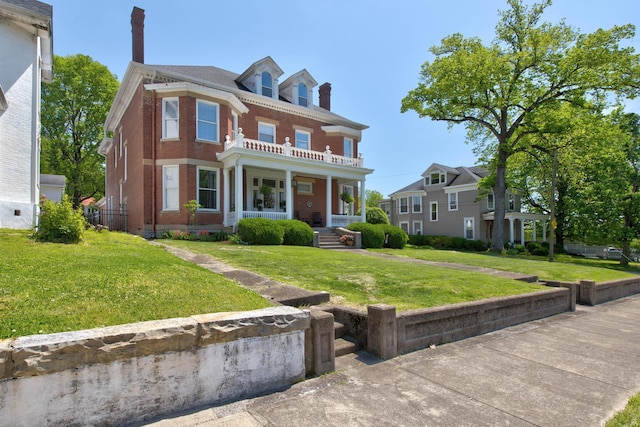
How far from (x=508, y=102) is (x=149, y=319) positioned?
26212 mm

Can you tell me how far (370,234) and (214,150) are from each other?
8.75 m

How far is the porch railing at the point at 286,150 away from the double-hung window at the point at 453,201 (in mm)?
18873

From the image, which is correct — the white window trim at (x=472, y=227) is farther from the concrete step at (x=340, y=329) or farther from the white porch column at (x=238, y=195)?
the concrete step at (x=340, y=329)

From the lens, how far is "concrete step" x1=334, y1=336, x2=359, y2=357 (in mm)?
4418

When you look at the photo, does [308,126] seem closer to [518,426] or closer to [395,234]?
[395,234]

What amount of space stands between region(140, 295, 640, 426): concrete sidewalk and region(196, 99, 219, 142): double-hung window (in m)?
14.9

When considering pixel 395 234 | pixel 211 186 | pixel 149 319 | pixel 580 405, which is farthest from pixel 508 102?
pixel 149 319

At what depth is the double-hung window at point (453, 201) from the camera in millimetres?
35938

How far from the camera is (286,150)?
690 inches

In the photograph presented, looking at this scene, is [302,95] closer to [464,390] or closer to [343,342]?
[343,342]

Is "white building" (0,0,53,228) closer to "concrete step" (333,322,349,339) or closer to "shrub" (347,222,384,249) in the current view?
"concrete step" (333,322,349,339)

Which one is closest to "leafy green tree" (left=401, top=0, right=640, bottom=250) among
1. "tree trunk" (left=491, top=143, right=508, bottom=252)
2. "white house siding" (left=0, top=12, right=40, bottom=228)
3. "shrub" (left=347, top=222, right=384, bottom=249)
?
"tree trunk" (left=491, top=143, right=508, bottom=252)

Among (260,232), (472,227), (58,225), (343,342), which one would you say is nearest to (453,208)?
(472,227)

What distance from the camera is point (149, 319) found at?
3.25 metres
